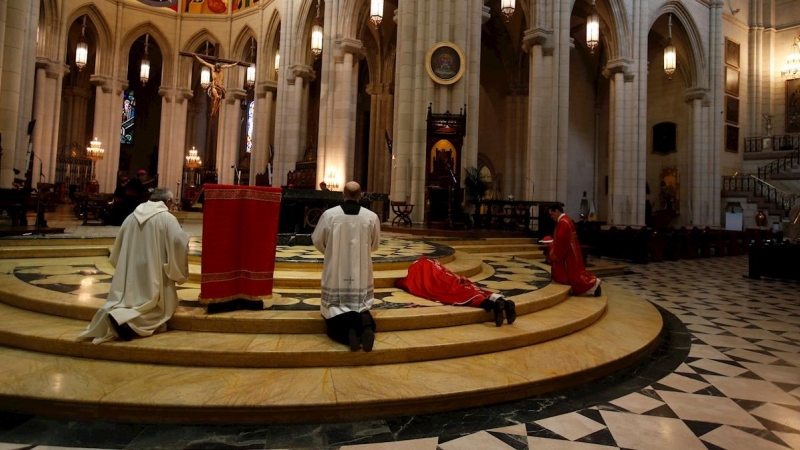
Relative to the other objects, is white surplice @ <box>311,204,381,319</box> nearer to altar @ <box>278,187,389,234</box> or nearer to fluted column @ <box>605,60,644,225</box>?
altar @ <box>278,187,389,234</box>

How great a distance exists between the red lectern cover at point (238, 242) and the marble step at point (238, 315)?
0.67ft

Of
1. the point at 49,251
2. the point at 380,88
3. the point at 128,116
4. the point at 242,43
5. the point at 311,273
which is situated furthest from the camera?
the point at 128,116

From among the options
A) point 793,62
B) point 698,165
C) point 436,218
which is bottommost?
point 436,218

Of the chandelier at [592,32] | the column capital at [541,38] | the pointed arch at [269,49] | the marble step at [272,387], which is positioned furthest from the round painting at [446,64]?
the pointed arch at [269,49]

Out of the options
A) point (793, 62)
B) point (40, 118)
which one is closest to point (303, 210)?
point (40, 118)

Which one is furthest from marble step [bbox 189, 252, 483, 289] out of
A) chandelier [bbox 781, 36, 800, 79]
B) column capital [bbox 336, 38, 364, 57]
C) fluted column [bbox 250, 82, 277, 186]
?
chandelier [bbox 781, 36, 800, 79]

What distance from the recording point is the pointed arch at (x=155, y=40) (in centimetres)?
2066

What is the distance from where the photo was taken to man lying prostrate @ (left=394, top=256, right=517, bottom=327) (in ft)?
13.0

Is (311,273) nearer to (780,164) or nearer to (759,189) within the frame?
(759,189)

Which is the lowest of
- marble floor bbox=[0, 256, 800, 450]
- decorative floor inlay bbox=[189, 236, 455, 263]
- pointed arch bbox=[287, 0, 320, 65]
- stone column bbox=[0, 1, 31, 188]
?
marble floor bbox=[0, 256, 800, 450]

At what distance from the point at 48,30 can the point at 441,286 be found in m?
21.3

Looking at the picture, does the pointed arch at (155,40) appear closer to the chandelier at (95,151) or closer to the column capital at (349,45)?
the chandelier at (95,151)

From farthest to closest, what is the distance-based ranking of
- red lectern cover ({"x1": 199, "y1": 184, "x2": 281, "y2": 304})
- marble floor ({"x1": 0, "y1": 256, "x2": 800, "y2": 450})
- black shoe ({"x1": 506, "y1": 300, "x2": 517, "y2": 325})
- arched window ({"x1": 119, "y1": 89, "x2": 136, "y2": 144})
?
1. arched window ({"x1": 119, "y1": 89, "x2": 136, "y2": 144})
2. black shoe ({"x1": 506, "y1": 300, "x2": 517, "y2": 325})
3. red lectern cover ({"x1": 199, "y1": 184, "x2": 281, "y2": 304})
4. marble floor ({"x1": 0, "y1": 256, "x2": 800, "y2": 450})

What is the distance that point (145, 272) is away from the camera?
322 centimetres
